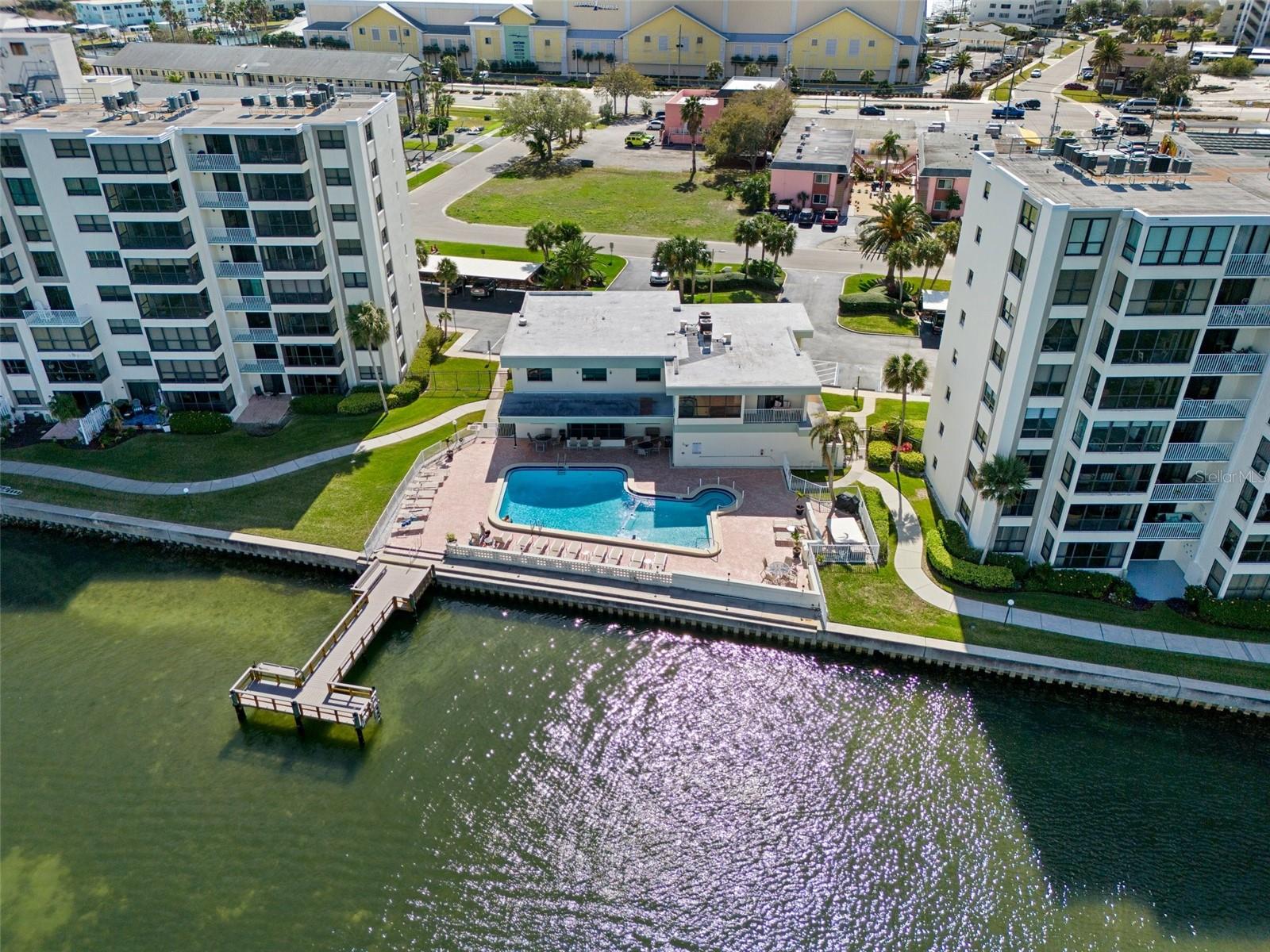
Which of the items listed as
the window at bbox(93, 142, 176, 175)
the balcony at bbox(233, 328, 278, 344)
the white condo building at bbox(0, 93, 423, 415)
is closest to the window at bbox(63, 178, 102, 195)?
the white condo building at bbox(0, 93, 423, 415)

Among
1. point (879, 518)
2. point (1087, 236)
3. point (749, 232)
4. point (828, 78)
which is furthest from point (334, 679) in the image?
point (828, 78)

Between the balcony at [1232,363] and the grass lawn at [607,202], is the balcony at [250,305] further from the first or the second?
the balcony at [1232,363]

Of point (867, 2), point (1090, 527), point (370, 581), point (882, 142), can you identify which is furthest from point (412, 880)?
point (867, 2)

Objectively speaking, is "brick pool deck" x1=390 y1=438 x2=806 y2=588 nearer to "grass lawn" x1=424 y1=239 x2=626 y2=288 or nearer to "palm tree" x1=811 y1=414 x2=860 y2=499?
"palm tree" x1=811 y1=414 x2=860 y2=499

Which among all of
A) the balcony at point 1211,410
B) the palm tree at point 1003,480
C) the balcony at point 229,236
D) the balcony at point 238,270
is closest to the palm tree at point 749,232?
the palm tree at point 1003,480

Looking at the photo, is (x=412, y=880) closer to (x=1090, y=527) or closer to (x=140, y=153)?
(x=1090, y=527)
